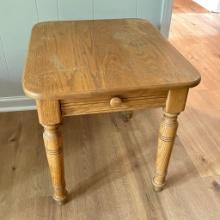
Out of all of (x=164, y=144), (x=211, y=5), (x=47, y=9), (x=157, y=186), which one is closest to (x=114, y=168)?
(x=157, y=186)

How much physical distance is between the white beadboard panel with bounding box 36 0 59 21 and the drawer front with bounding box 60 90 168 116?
0.72 m

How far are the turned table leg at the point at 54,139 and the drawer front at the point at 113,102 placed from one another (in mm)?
34

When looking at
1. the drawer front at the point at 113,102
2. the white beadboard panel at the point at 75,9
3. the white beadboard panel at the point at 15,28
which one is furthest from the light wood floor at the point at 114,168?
the white beadboard panel at the point at 75,9

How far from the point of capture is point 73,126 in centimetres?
155

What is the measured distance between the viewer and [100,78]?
2.75ft

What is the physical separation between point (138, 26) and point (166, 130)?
53cm

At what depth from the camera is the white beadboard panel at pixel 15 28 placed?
4.30ft

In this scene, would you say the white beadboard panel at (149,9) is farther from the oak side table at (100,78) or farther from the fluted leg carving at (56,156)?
the fluted leg carving at (56,156)

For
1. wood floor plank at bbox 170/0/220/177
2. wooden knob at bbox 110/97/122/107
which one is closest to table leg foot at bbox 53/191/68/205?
wooden knob at bbox 110/97/122/107

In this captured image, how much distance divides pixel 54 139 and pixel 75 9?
76cm

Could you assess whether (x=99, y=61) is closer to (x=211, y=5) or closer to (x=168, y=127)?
(x=168, y=127)

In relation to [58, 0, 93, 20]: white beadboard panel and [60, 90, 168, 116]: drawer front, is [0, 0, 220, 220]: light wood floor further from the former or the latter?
[58, 0, 93, 20]: white beadboard panel

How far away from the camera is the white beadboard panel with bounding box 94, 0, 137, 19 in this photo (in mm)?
1363

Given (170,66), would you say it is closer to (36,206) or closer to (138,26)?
(138,26)
